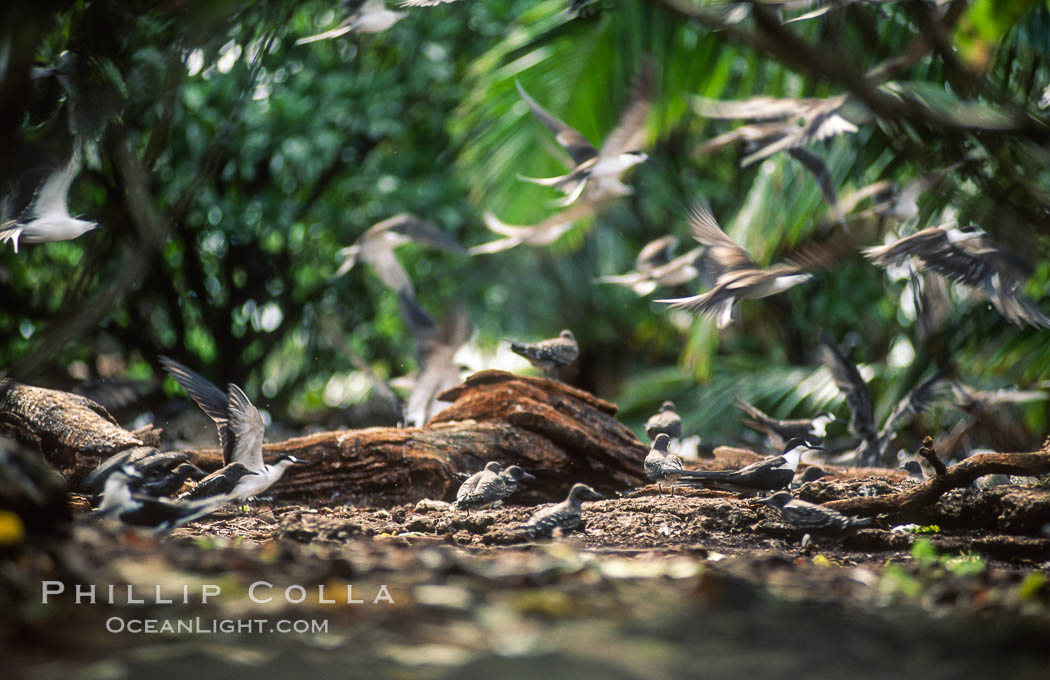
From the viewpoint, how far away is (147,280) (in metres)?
9.48

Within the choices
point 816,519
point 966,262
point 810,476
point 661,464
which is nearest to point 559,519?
point 661,464

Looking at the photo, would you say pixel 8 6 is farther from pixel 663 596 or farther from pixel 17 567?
pixel 663 596

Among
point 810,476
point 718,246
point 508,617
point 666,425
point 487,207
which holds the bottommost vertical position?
point 810,476

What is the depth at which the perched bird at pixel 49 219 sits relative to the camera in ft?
12.0

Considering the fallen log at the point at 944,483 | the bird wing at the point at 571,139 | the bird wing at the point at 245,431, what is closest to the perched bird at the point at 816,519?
the fallen log at the point at 944,483

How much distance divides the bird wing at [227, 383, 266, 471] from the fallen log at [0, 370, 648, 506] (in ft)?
1.74

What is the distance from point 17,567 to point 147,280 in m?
8.27

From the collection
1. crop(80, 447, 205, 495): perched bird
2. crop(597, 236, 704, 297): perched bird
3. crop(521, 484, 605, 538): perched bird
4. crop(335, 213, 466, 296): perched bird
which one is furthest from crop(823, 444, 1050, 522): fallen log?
crop(80, 447, 205, 495): perched bird

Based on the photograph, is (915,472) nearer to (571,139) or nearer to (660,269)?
(660,269)

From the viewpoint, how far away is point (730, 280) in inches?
174

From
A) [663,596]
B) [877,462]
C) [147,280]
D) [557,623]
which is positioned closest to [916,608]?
[663,596]

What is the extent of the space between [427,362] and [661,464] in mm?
2244

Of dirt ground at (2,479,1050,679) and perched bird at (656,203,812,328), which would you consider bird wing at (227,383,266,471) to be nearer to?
dirt ground at (2,479,1050,679)

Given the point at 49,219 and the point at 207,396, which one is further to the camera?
the point at 207,396
